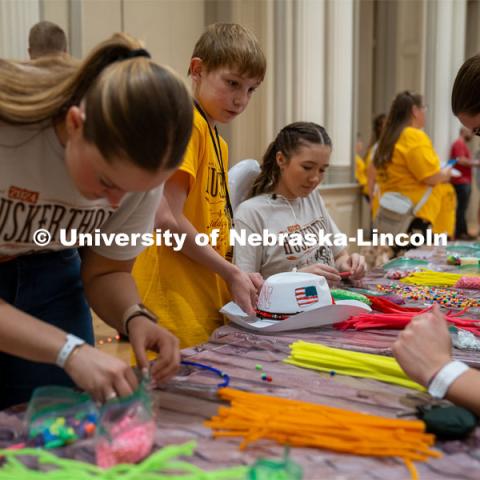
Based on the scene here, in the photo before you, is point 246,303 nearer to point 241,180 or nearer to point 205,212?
point 205,212

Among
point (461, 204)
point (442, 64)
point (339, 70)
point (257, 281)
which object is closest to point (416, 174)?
point (339, 70)

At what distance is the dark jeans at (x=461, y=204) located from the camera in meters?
7.65

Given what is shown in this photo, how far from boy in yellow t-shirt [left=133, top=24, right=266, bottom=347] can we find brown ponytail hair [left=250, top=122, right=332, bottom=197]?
0.50 metres

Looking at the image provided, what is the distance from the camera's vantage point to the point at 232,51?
1.60 m

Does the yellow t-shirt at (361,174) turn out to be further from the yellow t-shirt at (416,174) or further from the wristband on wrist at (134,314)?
the wristband on wrist at (134,314)

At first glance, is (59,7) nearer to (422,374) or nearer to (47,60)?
(47,60)

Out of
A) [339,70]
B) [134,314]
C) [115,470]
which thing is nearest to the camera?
[115,470]

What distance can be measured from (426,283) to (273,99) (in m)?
3.44

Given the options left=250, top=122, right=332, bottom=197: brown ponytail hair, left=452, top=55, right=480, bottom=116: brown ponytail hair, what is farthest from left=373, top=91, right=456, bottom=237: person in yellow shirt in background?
left=452, top=55, right=480, bottom=116: brown ponytail hair

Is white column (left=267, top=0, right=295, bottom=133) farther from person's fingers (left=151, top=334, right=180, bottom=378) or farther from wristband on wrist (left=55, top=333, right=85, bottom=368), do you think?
wristband on wrist (left=55, top=333, right=85, bottom=368)

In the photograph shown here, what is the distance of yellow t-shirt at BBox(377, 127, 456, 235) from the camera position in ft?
13.4

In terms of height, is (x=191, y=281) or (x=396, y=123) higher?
(x=396, y=123)

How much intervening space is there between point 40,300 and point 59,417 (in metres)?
0.41

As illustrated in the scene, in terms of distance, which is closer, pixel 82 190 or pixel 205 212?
pixel 82 190
